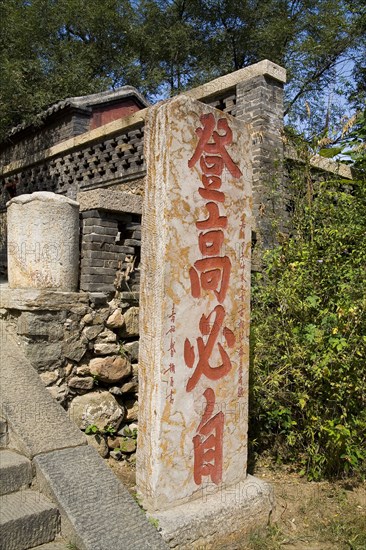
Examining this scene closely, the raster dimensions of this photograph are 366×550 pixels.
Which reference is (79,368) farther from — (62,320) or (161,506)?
(161,506)

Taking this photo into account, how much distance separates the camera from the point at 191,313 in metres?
3.05

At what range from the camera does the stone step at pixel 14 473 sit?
265 cm

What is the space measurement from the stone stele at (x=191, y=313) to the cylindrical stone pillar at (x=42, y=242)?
0.96 metres

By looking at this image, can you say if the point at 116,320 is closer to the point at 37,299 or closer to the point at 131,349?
the point at 131,349

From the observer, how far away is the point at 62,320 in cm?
374

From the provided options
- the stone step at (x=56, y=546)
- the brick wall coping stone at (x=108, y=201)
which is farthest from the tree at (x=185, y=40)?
the stone step at (x=56, y=546)

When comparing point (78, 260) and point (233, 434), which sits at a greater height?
point (78, 260)

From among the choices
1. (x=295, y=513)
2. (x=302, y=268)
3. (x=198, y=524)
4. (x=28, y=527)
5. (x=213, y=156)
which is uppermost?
(x=213, y=156)

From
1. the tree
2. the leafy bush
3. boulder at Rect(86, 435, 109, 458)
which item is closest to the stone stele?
the leafy bush

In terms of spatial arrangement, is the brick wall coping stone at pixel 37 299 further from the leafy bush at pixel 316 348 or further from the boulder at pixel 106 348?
the leafy bush at pixel 316 348

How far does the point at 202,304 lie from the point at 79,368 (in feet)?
4.21

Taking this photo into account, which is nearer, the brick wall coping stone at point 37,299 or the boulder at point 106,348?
the brick wall coping stone at point 37,299

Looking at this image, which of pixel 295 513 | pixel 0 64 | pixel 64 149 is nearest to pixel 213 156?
pixel 295 513

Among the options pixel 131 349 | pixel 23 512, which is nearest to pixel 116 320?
pixel 131 349
